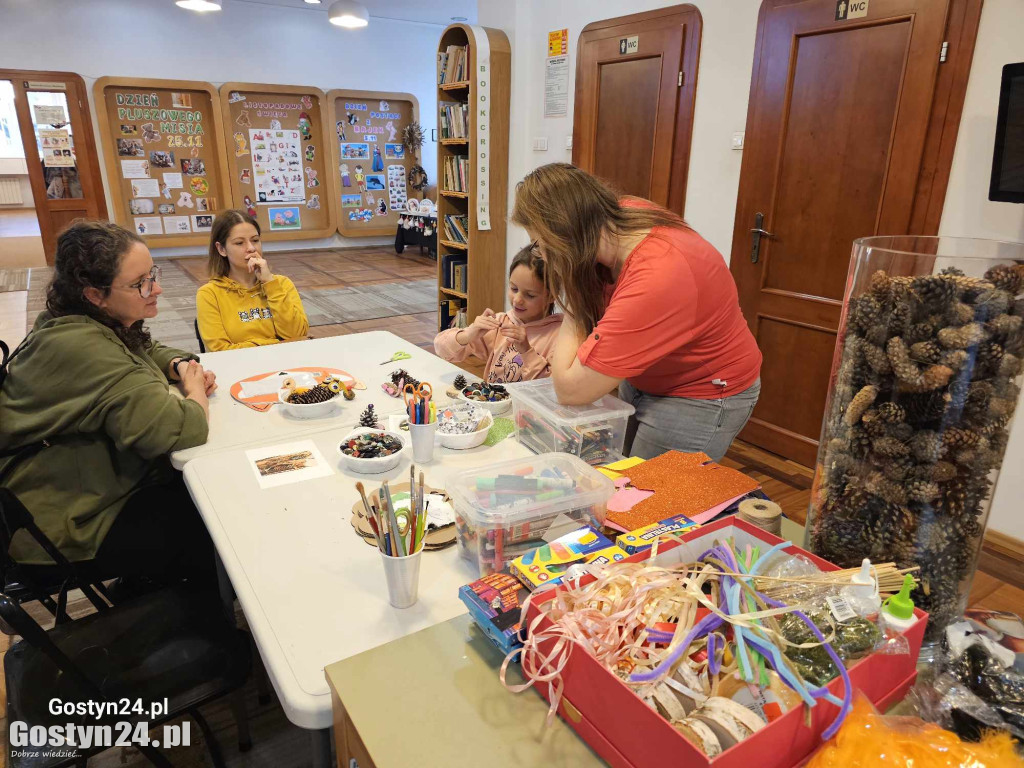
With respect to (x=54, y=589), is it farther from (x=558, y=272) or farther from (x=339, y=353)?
(x=558, y=272)

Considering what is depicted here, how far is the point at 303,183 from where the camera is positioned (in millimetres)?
8672

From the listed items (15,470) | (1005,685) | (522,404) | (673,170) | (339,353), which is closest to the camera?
(1005,685)

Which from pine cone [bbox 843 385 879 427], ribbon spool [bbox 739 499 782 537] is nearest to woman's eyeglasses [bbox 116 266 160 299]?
ribbon spool [bbox 739 499 782 537]

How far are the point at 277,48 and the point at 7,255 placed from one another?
434cm

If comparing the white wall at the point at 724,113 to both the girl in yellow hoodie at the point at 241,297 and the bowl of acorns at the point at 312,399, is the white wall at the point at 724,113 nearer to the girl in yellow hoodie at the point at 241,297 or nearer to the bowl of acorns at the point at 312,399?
the girl in yellow hoodie at the point at 241,297

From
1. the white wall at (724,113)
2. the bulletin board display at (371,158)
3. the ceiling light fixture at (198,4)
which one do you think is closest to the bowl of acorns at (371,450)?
the white wall at (724,113)


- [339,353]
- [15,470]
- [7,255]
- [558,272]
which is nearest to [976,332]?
[558,272]

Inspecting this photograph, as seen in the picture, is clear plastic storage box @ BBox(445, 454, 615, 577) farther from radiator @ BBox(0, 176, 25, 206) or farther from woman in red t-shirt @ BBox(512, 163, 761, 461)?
radiator @ BBox(0, 176, 25, 206)

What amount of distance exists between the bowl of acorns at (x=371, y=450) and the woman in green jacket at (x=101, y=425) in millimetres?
383

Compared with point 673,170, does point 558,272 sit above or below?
below

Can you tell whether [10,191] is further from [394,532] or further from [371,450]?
[394,532]

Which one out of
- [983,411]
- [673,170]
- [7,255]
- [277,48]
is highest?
[277,48]

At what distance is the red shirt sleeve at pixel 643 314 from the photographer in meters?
1.41

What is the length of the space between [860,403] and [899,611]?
252 millimetres
